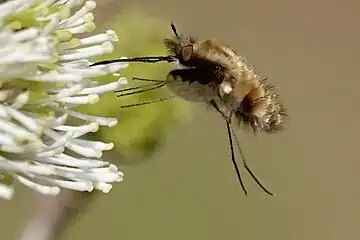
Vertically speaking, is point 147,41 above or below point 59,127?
above

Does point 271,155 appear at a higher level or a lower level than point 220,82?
higher

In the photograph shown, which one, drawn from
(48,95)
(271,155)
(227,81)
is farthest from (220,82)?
(271,155)

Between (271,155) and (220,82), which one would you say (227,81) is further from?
(271,155)

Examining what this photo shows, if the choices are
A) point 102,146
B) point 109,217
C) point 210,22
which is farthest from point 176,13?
point 102,146

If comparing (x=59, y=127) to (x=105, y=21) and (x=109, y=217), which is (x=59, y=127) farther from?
(x=109, y=217)

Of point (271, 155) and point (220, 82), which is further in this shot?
point (271, 155)

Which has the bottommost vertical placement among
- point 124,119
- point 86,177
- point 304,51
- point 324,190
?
point 86,177

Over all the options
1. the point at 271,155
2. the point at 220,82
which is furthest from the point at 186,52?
the point at 271,155
